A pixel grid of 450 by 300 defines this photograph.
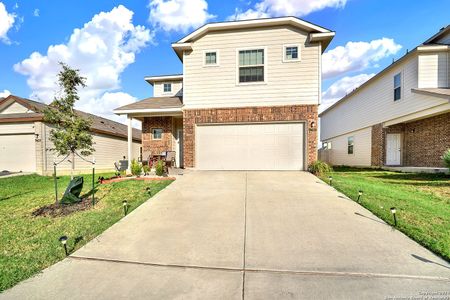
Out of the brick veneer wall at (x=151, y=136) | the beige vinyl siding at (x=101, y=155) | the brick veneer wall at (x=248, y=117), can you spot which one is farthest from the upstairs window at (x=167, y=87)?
the beige vinyl siding at (x=101, y=155)

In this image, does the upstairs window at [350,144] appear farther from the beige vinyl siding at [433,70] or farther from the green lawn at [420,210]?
the green lawn at [420,210]

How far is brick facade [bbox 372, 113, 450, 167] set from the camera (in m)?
10.9

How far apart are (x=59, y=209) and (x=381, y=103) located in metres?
17.0

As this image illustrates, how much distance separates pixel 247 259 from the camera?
3.09m

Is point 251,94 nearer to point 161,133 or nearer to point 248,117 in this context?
point 248,117

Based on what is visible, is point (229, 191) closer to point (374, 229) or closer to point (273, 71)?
point (374, 229)

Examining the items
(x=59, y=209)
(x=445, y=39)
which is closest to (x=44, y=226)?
(x=59, y=209)

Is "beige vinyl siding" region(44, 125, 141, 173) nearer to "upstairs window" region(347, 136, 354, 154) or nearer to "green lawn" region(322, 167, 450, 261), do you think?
"green lawn" region(322, 167, 450, 261)

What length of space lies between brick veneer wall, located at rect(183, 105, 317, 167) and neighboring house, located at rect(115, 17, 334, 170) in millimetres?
41

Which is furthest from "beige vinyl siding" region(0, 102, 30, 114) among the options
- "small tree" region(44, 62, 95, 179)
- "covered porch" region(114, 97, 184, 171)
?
"small tree" region(44, 62, 95, 179)

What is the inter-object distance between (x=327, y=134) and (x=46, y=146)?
77.4 feet

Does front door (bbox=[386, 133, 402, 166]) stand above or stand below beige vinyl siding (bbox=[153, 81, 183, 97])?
below

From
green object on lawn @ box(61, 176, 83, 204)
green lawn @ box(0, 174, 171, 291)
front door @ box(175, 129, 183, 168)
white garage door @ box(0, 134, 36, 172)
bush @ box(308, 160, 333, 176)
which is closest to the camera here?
green lawn @ box(0, 174, 171, 291)

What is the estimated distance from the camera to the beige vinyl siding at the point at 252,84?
387 inches
